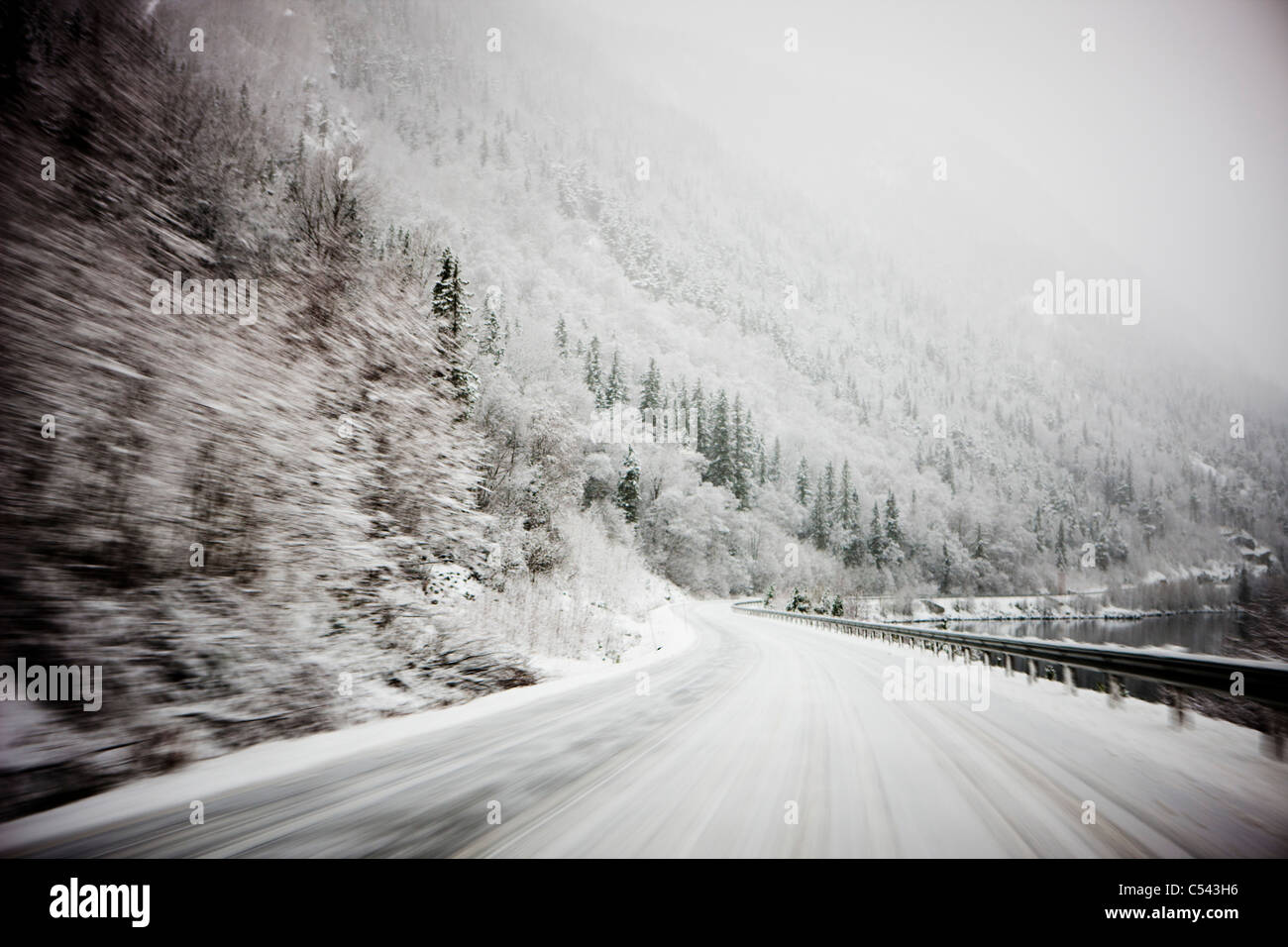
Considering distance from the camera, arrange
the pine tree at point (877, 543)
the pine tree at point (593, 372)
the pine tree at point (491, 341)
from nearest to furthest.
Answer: the pine tree at point (491, 341)
the pine tree at point (593, 372)
the pine tree at point (877, 543)

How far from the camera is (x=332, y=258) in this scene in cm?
877

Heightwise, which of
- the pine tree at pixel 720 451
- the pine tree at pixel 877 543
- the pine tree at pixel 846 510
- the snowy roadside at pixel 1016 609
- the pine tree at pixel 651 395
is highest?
the pine tree at pixel 651 395

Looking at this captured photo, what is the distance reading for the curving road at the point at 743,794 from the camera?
111 inches

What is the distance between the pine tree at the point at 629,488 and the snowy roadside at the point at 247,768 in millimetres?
47204

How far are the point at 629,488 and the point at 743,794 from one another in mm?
52482

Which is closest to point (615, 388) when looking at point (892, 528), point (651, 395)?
point (651, 395)

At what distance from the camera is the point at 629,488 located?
5603cm

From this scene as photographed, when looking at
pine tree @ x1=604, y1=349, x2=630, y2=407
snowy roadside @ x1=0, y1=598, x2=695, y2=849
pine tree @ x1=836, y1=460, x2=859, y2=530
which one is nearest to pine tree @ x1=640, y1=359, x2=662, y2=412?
pine tree @ x1=604, y1=349, x2=630, y2=407

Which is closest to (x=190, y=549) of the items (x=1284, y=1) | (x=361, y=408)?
(x=361, y=408)

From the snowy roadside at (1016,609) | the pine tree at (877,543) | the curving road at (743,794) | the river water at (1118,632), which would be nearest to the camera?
the curving road at (743,794)

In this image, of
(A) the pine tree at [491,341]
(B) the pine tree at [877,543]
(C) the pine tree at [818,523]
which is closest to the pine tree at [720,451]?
(C) the pine tree at [818,523]

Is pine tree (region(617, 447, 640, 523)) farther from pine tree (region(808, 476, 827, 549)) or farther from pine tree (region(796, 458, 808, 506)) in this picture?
pine tree (region(796, 458, 808, 506))

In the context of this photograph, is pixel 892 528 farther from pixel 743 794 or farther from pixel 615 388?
pixel 743 794

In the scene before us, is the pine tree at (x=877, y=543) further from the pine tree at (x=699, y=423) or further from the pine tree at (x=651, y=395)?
the pine tree at (x=651, y=395)
